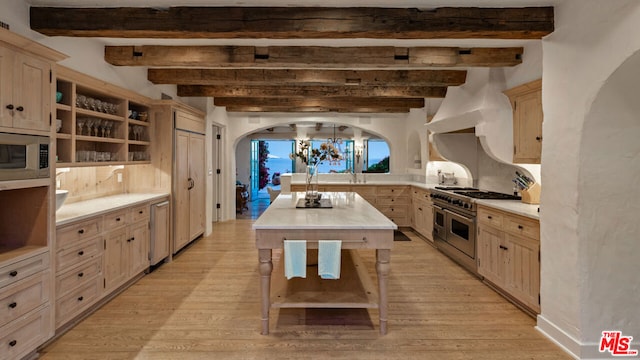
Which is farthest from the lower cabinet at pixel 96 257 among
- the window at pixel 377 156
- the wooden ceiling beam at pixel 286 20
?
the window at pixel 377 156

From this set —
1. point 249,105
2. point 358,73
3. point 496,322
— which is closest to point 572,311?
point 496,322

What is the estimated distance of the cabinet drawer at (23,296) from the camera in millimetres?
1927

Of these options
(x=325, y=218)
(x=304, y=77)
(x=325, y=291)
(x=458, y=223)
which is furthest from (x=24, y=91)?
(x=458, y=223)

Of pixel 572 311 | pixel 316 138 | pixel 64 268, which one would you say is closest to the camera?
pixel 572 311

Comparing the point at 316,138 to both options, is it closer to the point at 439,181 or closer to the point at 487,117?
the point at 439,181

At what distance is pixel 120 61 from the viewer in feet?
11.6

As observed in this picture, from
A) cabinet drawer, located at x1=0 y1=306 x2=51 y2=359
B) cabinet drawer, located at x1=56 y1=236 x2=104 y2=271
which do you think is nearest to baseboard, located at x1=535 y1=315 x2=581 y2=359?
cabinet drawer, located at x1=0 y1=306 x2=51 y2=359

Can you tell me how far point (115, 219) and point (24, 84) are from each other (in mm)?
1445

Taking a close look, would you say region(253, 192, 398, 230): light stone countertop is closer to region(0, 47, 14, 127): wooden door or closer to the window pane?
region(0, 47, 14, 127): wooden door

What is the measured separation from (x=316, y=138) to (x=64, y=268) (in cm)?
943

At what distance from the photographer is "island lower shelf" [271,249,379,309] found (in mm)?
2521

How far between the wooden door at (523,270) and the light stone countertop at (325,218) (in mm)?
1273

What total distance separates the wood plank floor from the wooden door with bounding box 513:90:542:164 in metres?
1.44

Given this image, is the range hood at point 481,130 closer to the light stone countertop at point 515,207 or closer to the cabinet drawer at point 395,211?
the light stone countertop at point 515,207
